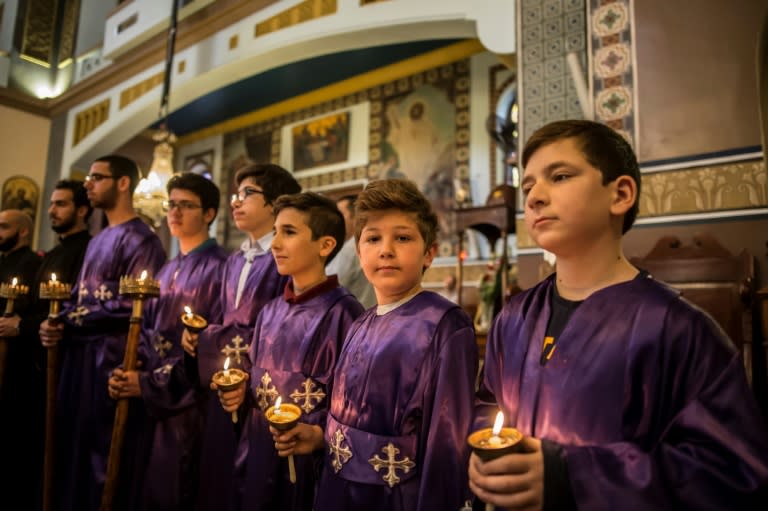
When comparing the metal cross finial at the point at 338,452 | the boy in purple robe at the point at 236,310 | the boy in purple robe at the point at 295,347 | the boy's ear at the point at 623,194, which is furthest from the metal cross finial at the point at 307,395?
the boy's ear at the point at 623,194

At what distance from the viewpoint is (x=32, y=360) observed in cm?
338

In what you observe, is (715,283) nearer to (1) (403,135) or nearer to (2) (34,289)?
(2) (34,289)

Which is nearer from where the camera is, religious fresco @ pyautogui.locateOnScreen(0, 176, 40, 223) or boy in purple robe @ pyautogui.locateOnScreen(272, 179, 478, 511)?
boy in purple robe @ pyautogui.locateOnScreen(272, 179, 478, 511)

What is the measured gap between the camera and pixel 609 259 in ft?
3.57

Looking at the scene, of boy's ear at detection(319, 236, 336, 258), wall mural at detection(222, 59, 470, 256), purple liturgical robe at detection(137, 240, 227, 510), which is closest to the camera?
boy's ear at detection(319, 236, 336, 258)

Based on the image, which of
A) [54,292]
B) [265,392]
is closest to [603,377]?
[265,392]

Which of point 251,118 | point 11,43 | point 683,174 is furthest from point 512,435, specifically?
point 11,43

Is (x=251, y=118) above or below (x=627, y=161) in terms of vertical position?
above

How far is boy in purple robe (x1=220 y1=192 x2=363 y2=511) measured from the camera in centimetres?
179

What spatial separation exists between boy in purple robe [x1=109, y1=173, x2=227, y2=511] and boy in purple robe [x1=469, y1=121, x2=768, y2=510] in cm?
175

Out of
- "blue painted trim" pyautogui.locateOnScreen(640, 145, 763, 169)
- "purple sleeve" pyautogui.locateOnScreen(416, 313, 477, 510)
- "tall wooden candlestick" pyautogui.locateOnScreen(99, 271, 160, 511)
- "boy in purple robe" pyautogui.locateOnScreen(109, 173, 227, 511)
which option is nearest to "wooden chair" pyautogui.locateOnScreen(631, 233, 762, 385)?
"blue painted trim" pyautogui.locateOnScreen(640, 145, 763, 169)

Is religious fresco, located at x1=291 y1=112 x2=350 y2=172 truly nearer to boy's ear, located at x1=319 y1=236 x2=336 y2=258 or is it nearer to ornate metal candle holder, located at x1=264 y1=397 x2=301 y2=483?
boy's ear, located at x1=319 y1=236 x2=336 y2=258

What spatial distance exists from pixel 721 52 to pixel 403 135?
239 inches

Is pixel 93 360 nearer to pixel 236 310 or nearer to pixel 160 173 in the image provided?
pixel 236 310
